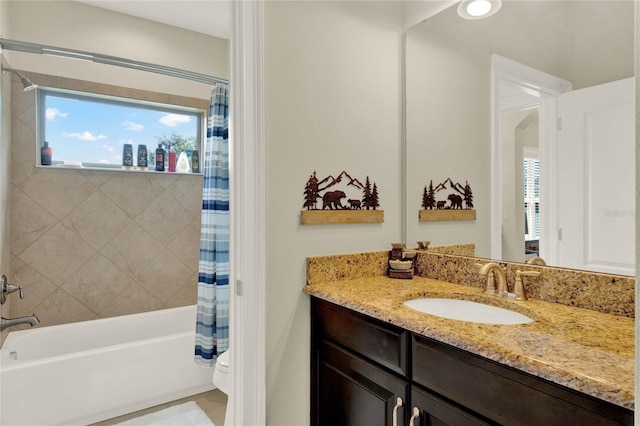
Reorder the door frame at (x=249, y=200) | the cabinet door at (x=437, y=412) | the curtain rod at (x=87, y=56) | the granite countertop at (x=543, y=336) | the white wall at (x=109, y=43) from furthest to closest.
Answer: the white wall at (x=109, y=43)
the curtain rod at (x=87, y=56)
the door frame at (x=249, y=200)
the cabinet door at (x=437, y=412)
the granite countertop at (x=543, y=336)

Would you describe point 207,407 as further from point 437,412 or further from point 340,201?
point 437,412

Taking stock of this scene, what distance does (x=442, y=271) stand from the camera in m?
1.59

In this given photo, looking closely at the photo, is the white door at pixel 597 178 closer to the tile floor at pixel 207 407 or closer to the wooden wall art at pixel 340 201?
the wooden wall art at pixel 340 201

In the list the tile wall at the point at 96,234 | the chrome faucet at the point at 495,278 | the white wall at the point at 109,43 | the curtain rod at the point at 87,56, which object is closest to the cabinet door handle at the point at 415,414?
the chrome faucet at the point at 495,278

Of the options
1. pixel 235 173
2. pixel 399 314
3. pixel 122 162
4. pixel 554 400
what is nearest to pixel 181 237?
pixel 122 162

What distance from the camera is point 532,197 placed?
4.32ft

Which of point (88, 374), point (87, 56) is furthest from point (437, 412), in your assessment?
point (87, 56)

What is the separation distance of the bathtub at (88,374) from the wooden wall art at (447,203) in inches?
68.7

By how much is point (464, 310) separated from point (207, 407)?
5.86 feet

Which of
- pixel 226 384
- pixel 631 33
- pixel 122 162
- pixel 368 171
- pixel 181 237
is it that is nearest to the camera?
pixel 631 33

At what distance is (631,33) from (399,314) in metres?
1.09

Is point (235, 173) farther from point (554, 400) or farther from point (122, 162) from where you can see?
point (122, 162)

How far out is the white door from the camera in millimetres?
1054

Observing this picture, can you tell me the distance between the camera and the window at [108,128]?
2.68m
